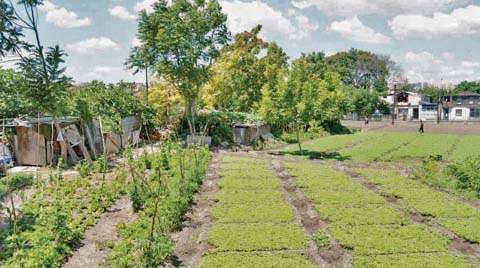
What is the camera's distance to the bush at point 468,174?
11477 millimetres

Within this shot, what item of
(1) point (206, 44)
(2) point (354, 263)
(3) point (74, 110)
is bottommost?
(2) point (354, 263)

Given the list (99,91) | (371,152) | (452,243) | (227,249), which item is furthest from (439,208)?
(99,91)

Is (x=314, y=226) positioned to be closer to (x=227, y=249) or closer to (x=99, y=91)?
(x=227, y=249)

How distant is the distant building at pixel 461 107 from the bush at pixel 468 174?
5270cm

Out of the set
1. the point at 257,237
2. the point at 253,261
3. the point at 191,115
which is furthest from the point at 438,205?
the point at 191,115

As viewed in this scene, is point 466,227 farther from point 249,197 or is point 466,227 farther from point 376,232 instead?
point 249,197

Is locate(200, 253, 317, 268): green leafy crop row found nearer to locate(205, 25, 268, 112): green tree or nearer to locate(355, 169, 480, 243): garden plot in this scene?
locate(355, 169, 480, 243): garden plot

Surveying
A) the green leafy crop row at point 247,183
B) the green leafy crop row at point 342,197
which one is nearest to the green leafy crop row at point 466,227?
the green leafy crop row at point 342,197

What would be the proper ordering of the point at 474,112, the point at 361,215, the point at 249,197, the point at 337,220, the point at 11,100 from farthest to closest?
the point at 474,112
the point at 11,100
the point at 249,197
the point at 361,215
the point at 337,220

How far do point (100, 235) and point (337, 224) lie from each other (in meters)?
4.89

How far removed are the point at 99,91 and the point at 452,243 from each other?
1605 centimetres

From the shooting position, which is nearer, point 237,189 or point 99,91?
point 237,189

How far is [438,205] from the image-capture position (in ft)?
32.4

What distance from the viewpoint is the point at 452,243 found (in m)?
7.48
